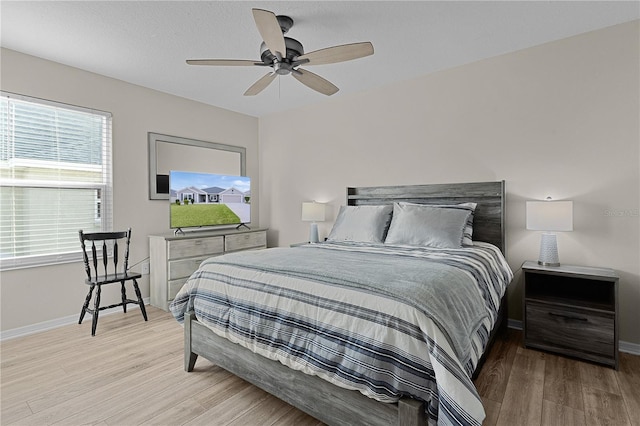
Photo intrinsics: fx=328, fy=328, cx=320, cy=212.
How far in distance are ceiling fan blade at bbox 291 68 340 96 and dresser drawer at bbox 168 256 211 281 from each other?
2.34m

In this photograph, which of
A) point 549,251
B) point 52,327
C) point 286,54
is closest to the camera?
point 286,54

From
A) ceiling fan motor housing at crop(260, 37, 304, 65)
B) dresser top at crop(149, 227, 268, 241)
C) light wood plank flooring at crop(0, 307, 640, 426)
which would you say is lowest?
light wood plank flooring at crop(0, 307, 640, 426)

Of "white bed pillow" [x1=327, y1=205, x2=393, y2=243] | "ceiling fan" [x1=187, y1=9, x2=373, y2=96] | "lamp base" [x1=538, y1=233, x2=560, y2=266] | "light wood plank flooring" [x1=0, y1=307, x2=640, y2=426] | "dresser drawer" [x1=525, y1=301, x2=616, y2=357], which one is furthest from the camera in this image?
"white bed pillow" [x1=327, y1=205, x2=393, y2=243]

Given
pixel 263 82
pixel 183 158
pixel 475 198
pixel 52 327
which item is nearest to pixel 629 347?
pixel 475 198

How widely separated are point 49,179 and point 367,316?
132 inches

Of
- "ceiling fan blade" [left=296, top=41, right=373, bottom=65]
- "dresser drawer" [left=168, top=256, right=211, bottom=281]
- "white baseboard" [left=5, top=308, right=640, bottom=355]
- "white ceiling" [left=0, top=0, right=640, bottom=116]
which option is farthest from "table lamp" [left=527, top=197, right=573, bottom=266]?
"dresser drawer" [left=168, top=256, right=211, bottom=281]

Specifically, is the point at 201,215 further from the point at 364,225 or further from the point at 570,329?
the point at 570,329

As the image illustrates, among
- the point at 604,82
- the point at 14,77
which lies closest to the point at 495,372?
the point at 604,82

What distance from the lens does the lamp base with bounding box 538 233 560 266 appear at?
8.73 feet

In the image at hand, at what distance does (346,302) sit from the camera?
4.91ft

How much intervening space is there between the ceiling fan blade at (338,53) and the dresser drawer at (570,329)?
225 centimetres

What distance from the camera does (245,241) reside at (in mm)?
4371

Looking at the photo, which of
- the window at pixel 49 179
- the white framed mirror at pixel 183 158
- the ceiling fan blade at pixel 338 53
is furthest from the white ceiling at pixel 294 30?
the white framed mirror at pixel 183 158

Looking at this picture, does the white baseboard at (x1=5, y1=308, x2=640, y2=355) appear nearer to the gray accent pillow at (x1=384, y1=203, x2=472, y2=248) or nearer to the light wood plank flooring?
the light wood plank flooring
